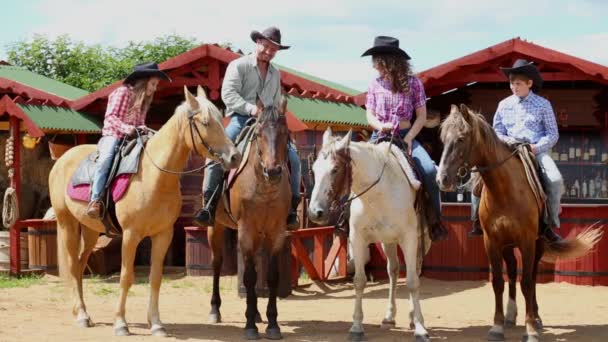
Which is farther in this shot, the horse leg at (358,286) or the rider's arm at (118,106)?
the rider's arm at (118,106)

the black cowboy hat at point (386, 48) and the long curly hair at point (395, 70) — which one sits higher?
the black cowboy hat at point (386, 48)

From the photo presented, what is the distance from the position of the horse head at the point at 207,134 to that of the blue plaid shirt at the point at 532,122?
9.13ft

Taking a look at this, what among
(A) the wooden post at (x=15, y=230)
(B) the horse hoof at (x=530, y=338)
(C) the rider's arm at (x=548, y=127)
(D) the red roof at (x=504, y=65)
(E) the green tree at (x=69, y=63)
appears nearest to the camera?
(B) the horse hoof at (x=530, y=338)

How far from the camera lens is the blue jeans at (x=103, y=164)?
9539 mm

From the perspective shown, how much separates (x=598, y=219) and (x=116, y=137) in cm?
725

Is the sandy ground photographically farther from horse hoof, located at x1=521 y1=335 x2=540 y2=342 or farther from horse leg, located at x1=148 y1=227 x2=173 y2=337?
horse hoof, located at x1=521 y1=335 x2=540 y2=342

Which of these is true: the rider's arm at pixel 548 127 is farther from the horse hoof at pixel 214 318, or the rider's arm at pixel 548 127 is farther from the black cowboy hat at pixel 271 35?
the horse hoof at pixel 214 318

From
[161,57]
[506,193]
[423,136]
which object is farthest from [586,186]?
[161,57]

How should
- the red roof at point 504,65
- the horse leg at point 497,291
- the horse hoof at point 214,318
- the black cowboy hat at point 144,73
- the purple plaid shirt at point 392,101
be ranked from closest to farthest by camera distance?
the horse leg at point 497,291 < the purple plaid shirt at point 392,101 < the black cowboy hat at point 144,73 < the horse hoof at point 214,318 < the red roof at point 504,65

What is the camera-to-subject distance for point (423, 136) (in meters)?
17.8

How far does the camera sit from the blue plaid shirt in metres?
9.64

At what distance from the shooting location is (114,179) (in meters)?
9.61

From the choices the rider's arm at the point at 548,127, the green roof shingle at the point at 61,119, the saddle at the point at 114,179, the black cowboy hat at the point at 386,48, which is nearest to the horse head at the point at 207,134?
the saddle at the point at 114,179

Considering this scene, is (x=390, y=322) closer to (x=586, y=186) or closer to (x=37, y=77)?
(x=586, y=186)
